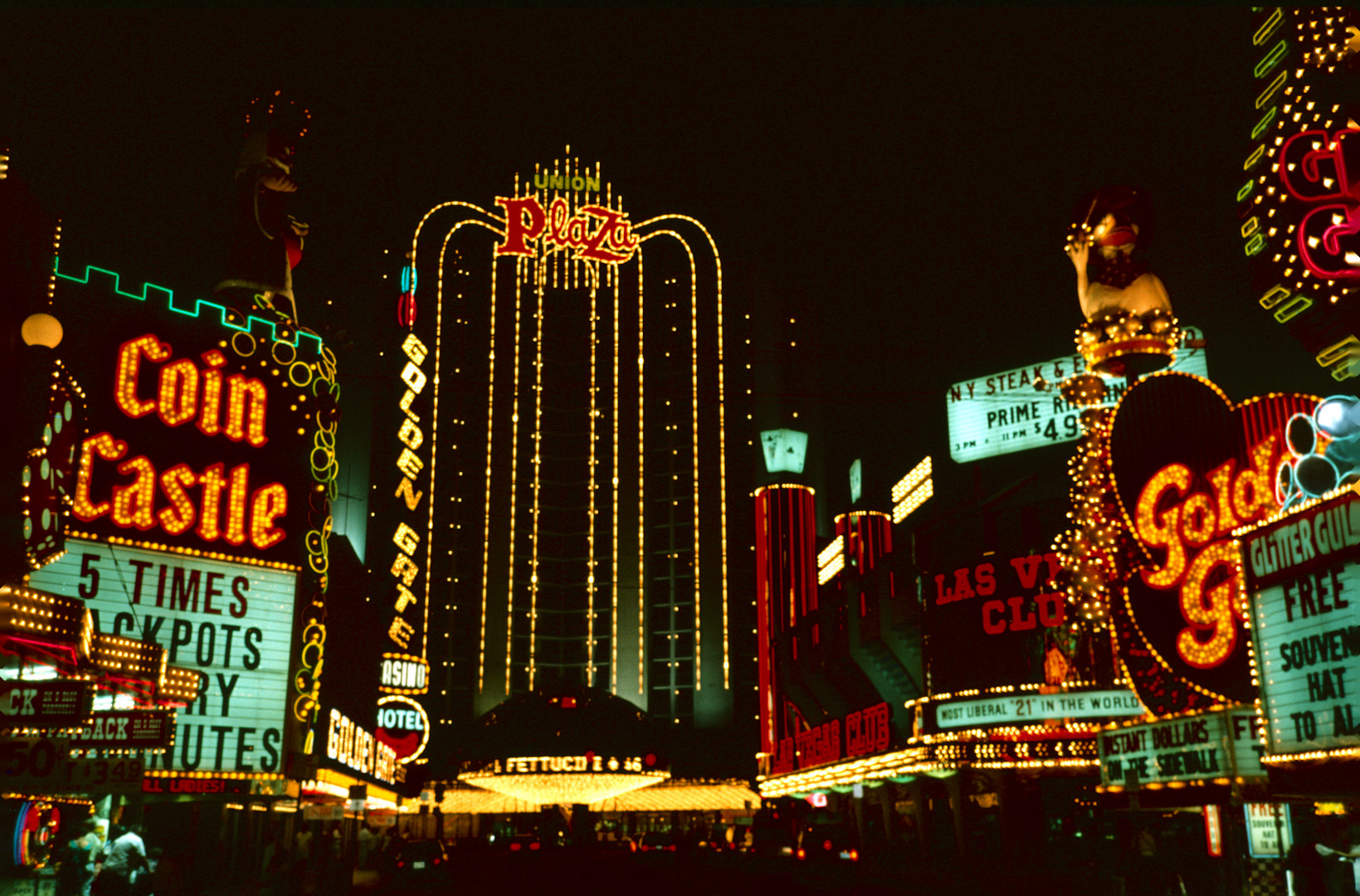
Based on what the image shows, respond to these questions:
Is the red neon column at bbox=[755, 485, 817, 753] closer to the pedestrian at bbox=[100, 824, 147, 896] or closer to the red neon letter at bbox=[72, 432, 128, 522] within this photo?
the red neon letter at bbox=[72, 432, 128, 522]

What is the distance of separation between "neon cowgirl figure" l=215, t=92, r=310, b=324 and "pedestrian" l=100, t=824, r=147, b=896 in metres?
14.1

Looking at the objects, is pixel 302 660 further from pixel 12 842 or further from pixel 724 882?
pixel 724 882

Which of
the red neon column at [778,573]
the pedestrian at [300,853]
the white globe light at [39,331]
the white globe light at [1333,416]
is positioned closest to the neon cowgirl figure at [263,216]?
the pedestrian at [300,853]

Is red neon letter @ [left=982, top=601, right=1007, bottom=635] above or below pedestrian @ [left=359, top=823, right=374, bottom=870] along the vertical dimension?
above

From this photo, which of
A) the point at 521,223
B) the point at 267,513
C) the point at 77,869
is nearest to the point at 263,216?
the point at 267,513

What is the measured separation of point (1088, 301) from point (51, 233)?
1910 centimetres

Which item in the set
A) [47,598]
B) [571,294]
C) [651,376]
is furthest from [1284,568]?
[571,294]

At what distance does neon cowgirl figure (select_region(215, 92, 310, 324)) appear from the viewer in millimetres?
27828

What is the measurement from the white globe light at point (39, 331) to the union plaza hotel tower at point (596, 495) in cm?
7814

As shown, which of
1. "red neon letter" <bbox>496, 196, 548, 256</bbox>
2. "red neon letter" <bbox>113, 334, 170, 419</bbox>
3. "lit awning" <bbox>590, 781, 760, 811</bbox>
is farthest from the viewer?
"lit awning" <bbox>590, 781, 760, 811</bbox>

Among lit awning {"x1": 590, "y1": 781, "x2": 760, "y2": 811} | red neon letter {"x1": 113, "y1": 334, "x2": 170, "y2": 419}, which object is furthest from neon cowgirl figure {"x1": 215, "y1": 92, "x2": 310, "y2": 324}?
lit awning {"x1": 590, "y1": 781, "x2": 760, "y2": 811}

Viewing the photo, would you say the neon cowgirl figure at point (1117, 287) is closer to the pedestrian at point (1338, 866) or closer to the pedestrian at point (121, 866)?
the pedestrian at point (1338, 866)

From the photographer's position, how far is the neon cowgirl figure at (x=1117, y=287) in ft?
72.0

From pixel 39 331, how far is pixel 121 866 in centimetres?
827
